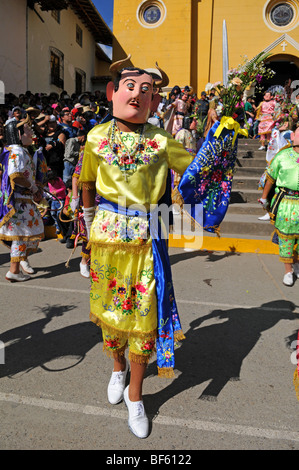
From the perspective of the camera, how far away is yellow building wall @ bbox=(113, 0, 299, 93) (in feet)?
52.6

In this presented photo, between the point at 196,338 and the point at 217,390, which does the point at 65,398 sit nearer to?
the point at 217,390

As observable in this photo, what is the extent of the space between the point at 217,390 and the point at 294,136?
3.17 metres

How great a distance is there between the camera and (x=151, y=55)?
55.1 feet

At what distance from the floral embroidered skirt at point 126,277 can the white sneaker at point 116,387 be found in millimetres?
393

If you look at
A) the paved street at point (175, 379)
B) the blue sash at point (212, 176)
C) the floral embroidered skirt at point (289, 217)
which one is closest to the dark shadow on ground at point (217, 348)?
the paved street at point (175, 379)

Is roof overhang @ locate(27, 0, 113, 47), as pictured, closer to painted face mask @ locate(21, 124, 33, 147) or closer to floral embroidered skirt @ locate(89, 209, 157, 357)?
painted face mask @ locate(21, 124, 33, 147)

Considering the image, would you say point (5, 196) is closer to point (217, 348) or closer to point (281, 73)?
point (217, 348)

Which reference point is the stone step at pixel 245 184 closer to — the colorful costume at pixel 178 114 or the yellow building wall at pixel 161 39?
the colorful costume at pixel 178 114

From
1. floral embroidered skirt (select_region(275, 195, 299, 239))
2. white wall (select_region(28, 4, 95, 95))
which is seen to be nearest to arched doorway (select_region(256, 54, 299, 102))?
white wall (select_region(28, 4, 95, 95))

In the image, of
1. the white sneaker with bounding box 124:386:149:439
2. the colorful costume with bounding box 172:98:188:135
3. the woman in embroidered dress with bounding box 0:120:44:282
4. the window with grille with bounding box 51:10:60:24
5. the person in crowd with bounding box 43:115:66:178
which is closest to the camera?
the white sneaker with bounding box 124:386:149:439

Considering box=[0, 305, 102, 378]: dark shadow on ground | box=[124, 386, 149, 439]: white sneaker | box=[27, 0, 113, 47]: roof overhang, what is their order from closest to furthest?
box=[124, 386, 149, 439]: white sneaker
box=[0, 305, 102, 378]: dark shadow on ground
box=[27, 0, 113, 47]: roof overhang

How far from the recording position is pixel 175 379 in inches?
107

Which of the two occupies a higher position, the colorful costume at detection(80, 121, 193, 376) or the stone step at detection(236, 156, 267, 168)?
the stone step at detection(236, 156, 267, 168)

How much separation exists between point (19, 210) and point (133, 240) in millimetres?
2954
